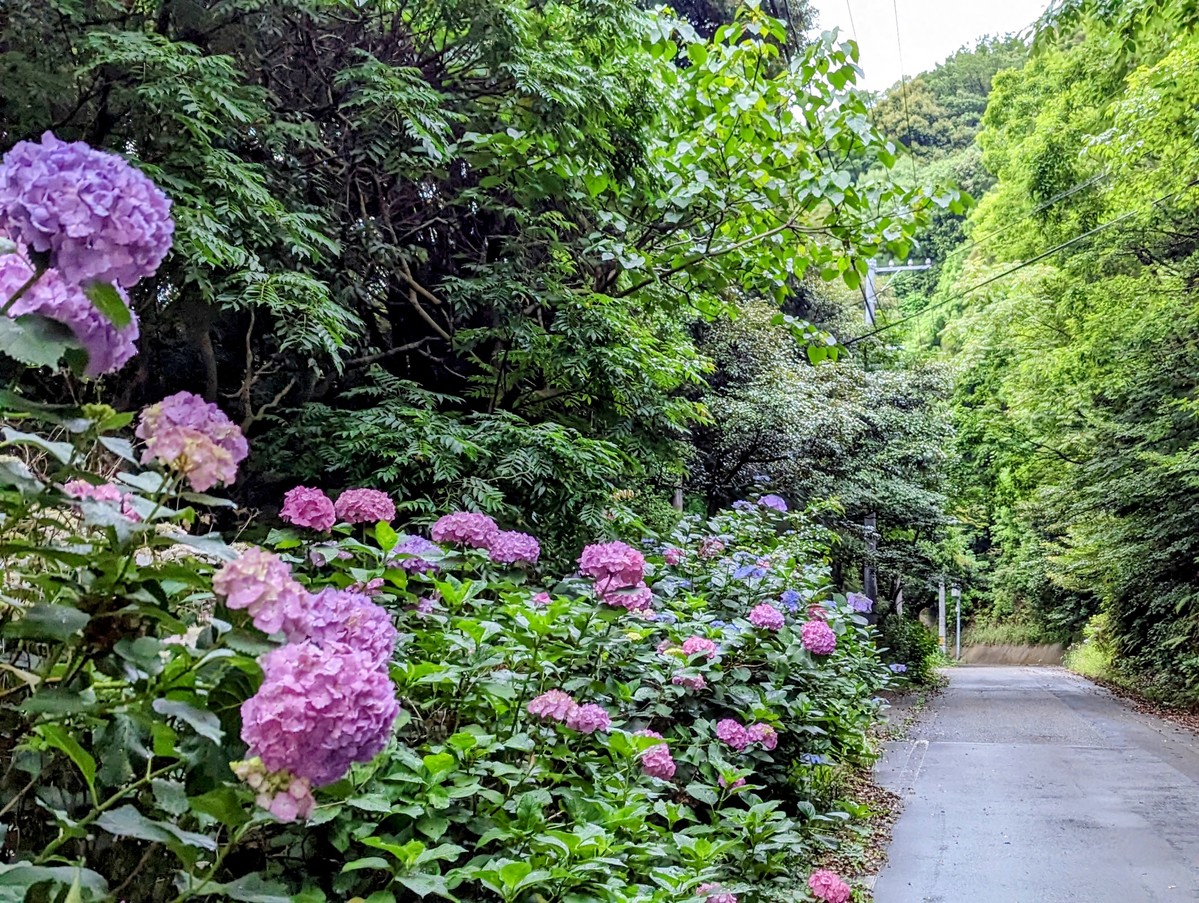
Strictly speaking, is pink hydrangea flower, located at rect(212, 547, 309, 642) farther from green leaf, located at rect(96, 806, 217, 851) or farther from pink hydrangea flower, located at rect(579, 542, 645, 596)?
pink hydrangea flower, located at rect(579, 542, 645, 596)

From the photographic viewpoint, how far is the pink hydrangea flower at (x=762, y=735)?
381 centimetres

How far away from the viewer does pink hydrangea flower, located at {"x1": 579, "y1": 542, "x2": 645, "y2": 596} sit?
9.86 feet

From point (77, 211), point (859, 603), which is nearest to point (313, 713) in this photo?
point (77, 211)

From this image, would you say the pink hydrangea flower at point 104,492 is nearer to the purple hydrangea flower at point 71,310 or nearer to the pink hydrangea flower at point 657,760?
the purple hydrangea flower at point 71,310

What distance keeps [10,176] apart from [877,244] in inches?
152

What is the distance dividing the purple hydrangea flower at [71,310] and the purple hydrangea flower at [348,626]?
42 centimetres

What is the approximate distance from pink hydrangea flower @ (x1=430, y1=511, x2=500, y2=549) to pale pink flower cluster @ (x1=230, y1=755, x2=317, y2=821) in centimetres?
202

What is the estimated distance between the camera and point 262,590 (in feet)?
3.79

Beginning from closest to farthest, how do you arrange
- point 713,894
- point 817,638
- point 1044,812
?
point 713,894
point 817,638
point 1044,812

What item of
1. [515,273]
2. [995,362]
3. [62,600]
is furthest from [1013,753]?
[995,362]

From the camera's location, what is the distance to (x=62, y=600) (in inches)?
53.4

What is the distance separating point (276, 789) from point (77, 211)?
2.45 feet

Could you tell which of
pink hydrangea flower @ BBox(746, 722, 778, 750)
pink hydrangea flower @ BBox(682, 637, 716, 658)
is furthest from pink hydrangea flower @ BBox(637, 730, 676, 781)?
pink hydrangea flower @ BBox(746, 722, 778, 750)

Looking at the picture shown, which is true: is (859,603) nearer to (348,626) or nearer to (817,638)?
(817,638)
